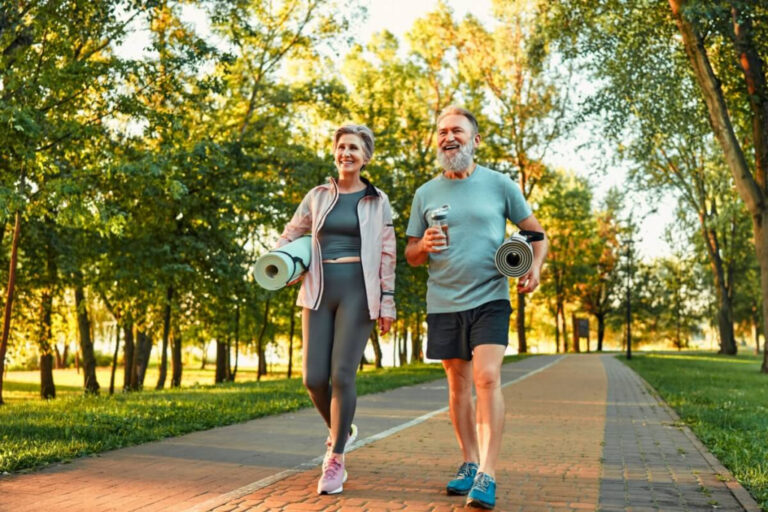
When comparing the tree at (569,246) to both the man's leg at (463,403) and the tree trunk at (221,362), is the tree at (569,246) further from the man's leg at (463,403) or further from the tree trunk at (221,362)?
the man's leg at (463,403)

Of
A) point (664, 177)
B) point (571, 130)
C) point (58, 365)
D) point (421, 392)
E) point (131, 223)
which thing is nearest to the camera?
point (421, 392)

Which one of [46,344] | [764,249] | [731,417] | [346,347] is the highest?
[764,249]

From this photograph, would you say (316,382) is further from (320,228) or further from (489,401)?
(489,401)

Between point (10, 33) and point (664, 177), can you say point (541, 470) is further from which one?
point (664, 177)

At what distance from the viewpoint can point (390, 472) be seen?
5.63 m

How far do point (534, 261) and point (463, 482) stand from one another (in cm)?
144

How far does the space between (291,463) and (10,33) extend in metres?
8.32

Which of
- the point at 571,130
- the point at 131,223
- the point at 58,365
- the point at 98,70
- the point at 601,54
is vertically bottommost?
the point at 58,365

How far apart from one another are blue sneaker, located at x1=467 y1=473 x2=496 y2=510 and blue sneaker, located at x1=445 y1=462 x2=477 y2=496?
0.41m

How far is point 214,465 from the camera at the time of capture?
5.88 metres

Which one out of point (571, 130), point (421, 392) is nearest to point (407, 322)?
point (571, 130)

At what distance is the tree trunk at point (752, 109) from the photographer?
658 inches

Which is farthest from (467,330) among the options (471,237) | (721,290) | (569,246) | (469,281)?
(569,246)

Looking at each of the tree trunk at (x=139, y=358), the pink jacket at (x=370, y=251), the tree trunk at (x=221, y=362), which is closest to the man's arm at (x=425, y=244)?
the pink jacket at (x=370, y=251)
